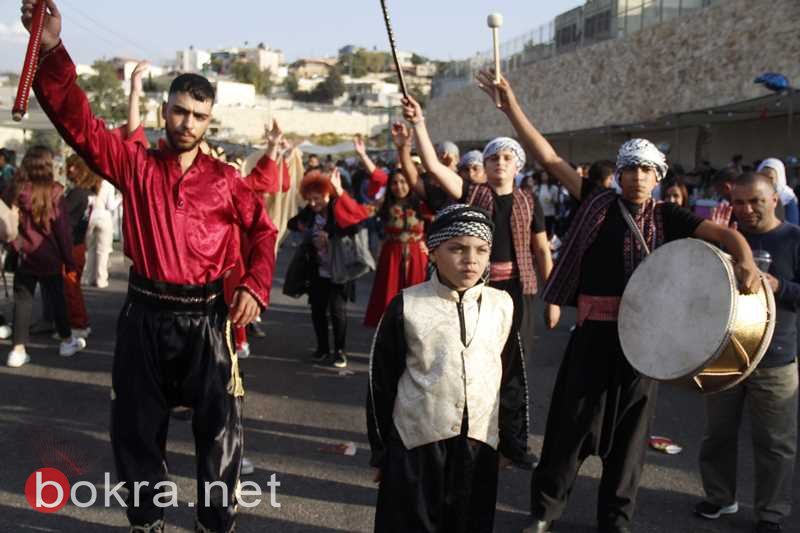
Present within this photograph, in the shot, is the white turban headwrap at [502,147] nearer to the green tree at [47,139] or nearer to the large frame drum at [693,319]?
the large frame drum at [693,319]

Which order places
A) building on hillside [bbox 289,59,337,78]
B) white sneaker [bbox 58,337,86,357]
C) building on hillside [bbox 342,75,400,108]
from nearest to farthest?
white sneaker [bbox 58,337,86,357] → building on hillside [bbox 342,75,400,108] → building on hillside [bbox 289,59,337,78]

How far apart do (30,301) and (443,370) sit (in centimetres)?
581

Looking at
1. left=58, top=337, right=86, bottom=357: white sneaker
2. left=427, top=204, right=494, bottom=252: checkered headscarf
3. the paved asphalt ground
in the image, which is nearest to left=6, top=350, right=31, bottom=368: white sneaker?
the paved asphalt ground

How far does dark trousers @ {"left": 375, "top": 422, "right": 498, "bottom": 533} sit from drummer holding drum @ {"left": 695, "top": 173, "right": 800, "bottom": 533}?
1.84m

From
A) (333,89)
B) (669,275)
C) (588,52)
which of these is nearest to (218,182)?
(669,275)

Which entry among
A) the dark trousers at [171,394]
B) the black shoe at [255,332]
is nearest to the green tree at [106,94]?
the black shoe at [255,332]

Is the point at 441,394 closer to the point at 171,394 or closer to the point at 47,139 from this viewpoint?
the point at 171,394

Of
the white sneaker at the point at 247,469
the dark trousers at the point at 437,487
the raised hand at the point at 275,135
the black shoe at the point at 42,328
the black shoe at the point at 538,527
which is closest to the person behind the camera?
the dark trousers at the point at 437,487

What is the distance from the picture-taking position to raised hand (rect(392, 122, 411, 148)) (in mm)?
5168

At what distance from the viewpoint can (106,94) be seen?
171 feet

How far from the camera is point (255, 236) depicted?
400 cm

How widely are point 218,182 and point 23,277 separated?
487 cm

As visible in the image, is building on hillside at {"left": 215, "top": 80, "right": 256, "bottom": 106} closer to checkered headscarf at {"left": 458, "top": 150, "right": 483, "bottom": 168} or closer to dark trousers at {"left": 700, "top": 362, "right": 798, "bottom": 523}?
checkered headscarf at {"left": 458, "top": 150, "right": 483, "bottom": 168}

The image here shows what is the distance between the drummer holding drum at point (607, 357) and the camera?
4.31 meters
